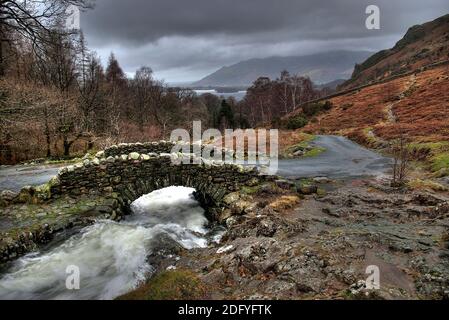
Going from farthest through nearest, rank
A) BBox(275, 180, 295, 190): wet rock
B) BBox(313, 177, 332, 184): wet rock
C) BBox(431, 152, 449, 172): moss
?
BBox(431, 152, 449, 172): moss
BBox(313, 177, 332, 184): wet rock
BBox(275, 180, 295, 190): wet rock

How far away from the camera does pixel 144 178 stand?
15094 millimetres

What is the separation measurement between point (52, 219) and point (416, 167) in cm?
2086

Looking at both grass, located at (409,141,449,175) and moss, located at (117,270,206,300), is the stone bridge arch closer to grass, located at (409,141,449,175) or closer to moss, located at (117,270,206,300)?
moss, located at (117,270,206,300)

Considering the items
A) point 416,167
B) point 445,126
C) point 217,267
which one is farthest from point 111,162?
point 445,126

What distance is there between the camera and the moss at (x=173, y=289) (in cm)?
777

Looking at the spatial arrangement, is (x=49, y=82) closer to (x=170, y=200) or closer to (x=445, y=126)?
(x=170, y=200)

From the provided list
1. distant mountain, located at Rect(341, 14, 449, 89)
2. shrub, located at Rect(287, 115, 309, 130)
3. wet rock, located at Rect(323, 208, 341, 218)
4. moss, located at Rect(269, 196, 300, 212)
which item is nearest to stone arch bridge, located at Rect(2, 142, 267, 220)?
moss, located at Rect(269, 196, 300, 212)

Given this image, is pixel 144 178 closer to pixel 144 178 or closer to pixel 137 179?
pixel 144 178

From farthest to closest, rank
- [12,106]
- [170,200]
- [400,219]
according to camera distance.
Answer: [170,200] < [12,106] < [400,219]

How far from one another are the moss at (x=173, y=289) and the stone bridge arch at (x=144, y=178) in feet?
20.6

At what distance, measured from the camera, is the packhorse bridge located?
1307cm

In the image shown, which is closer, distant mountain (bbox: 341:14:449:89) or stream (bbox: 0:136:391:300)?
stream (bbox: 0:136:391:300)

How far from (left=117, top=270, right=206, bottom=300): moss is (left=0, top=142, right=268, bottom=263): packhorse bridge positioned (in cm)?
557
